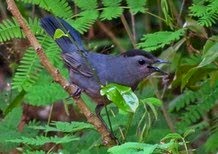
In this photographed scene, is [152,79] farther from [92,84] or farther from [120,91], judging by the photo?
[120,91]

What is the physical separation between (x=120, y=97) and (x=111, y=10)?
157cm

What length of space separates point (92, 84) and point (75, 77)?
0.20 metres

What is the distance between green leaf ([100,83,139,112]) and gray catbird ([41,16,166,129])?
51.8 inches

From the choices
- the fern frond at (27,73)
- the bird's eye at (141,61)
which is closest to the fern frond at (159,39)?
the bird's eye at (141,61)

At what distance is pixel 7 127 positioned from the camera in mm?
4277

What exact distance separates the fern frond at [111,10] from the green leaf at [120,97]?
1464 mm

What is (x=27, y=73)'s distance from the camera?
3988 mm

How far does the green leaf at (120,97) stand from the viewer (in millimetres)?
2744

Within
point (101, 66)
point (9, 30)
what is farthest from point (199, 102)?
point (9, 30)

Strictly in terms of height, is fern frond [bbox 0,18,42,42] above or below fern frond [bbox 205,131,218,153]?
above

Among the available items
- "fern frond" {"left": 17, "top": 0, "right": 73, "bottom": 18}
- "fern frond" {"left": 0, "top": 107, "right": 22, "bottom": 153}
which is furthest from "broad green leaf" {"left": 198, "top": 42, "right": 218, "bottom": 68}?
"fern frond" {"left": 0, "top": 107, "right": 22, "bottom": 153}

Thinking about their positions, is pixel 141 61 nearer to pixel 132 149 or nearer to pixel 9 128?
pixel 9 128

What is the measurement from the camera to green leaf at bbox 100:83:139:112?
2.74 m

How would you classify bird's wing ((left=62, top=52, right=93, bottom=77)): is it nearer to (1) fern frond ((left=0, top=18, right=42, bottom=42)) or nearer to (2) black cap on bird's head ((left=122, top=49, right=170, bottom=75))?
(2) black cap on bird's head ((left=122, top=49, right=170, bottom=75))
